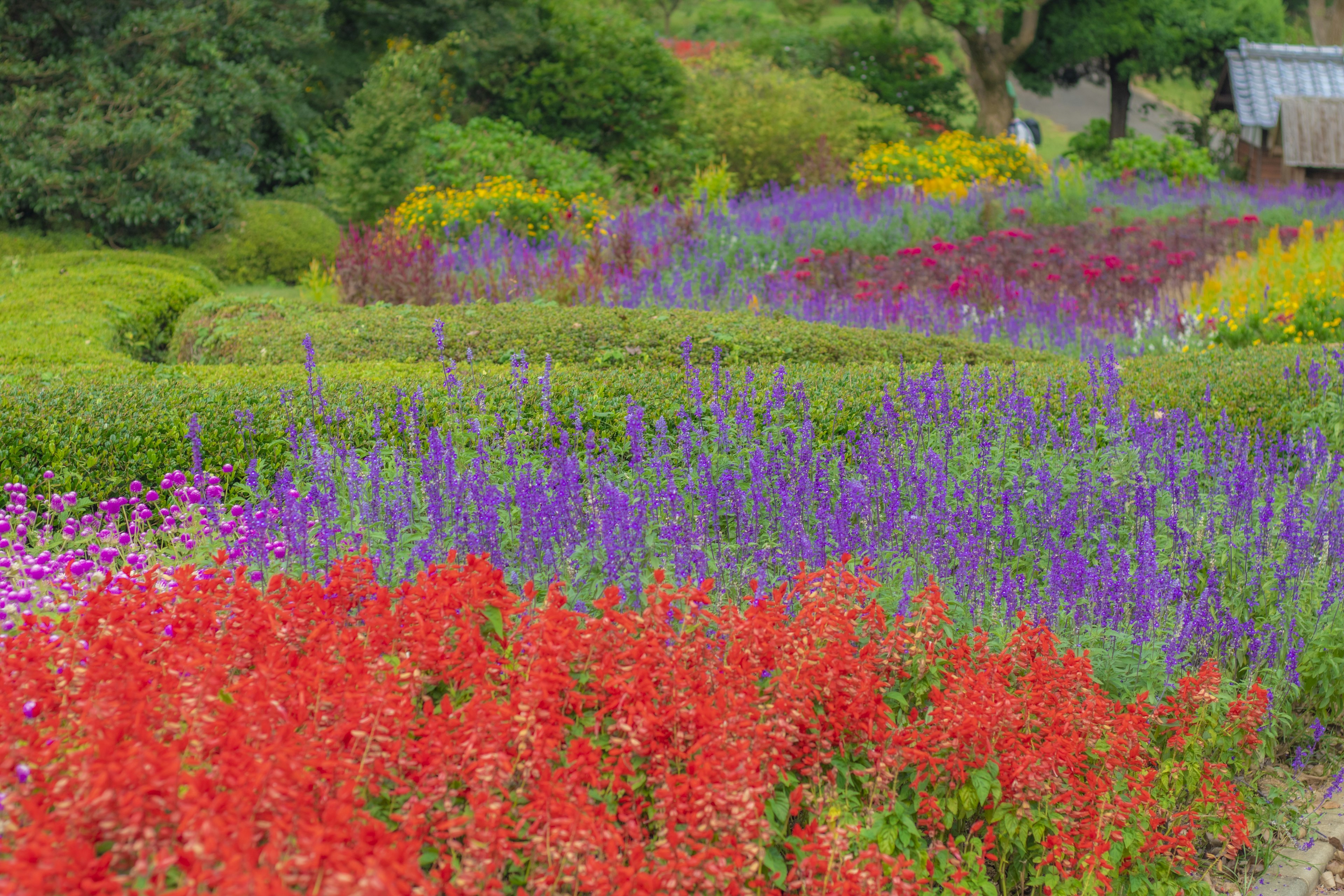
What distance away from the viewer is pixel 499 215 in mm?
11992

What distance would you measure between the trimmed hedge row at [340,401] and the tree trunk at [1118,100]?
20629 millimetres

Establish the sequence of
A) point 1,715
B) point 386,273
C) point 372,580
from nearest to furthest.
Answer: point 1,715 → point 372,580 → point 386,273

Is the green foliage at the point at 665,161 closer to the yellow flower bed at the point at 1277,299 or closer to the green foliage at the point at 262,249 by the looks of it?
the green foliage at the point at 262,249

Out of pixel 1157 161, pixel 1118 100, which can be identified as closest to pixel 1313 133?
pixel 1157 161

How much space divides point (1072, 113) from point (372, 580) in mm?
38171

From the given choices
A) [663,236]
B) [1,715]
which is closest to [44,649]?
[1,715]

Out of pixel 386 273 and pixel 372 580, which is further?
pixel 386 273

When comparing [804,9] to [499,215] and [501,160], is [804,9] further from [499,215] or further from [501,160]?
[499,215]

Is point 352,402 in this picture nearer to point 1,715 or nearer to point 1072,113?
point 1,715

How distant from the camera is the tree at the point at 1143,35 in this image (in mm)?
23547

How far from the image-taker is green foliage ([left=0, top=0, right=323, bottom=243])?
1160 cm

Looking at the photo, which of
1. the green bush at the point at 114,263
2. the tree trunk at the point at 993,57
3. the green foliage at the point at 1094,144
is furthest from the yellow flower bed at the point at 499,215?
the green foliage at the point at 1094,144

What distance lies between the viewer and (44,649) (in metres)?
2.46

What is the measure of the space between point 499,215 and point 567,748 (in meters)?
10.0
